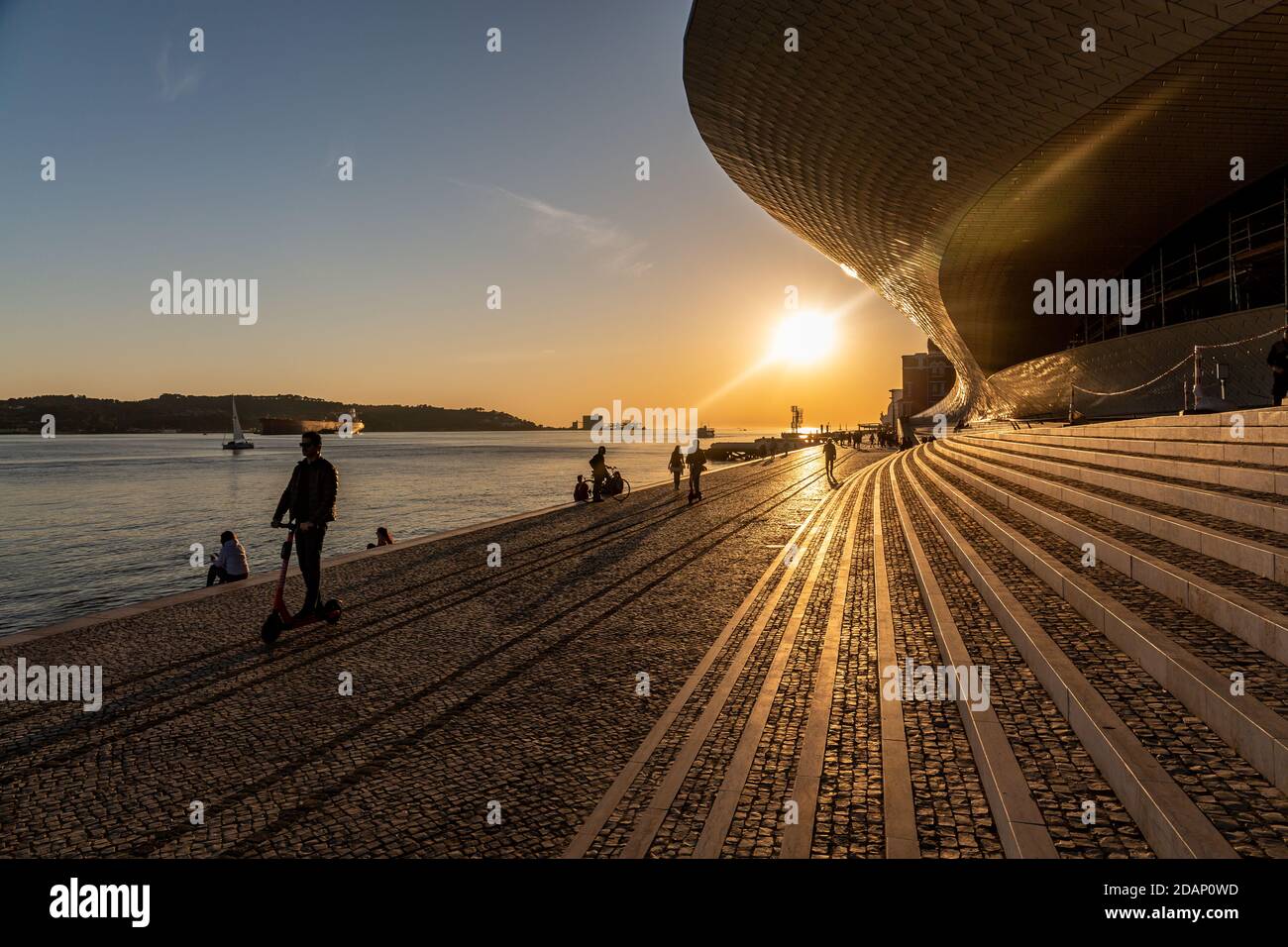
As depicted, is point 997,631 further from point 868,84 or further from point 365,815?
point 868,84

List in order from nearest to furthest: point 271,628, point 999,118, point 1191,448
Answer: point 271,628, point 1191,448, point 999,118

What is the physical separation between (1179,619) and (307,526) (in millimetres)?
7029

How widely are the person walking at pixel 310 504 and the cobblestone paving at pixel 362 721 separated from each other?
711mm

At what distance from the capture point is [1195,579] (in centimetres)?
453

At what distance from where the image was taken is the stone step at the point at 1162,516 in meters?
4.58

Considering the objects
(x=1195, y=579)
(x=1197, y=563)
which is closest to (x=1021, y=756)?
(x=1195, y=579)

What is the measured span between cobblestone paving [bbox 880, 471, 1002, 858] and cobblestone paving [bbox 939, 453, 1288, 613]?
1.86 metres

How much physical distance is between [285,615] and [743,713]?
175 inches

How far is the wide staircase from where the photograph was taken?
2.71 m

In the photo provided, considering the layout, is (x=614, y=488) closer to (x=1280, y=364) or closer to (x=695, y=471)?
(x=695, y=471)

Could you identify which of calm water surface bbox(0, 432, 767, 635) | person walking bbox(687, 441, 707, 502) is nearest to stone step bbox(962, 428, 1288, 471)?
person walking bbox(687, 441, 707, 502)

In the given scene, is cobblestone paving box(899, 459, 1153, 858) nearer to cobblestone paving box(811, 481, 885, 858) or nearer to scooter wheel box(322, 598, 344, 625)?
cobblestone paving box(811, 481, 885, 858)

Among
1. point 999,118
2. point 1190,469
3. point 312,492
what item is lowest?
point 312,492
